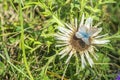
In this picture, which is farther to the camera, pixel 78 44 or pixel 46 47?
pixel 46 47

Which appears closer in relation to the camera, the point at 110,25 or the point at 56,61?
the point at 56,61

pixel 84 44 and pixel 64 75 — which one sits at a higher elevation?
pixel 84 44

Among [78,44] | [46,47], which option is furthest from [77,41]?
[46,47]

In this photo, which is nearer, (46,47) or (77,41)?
(77,41)

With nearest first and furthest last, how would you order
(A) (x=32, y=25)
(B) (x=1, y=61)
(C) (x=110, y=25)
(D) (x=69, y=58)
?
1. (D) (x=69, y=58)
2. (B) (x=1, y=61)
3. (A) (x=32, y=25)
4. (C) (x=110, y=25)

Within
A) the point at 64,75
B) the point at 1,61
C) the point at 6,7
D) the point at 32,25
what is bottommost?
the point at 64,75

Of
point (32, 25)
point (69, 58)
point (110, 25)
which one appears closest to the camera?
point (69, 58)

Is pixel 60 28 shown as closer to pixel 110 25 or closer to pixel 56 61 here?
pixel 56 61

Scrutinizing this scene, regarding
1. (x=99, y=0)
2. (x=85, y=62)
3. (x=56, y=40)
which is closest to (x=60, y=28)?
(x=56, y=40)

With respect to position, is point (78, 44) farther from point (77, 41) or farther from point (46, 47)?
point (46, 47)

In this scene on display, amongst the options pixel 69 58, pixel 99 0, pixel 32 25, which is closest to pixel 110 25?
pixel 99 0
